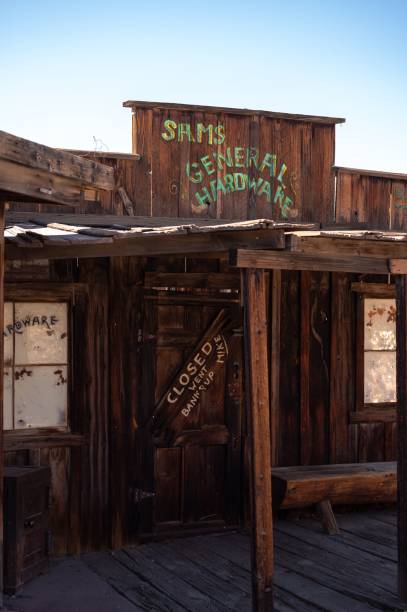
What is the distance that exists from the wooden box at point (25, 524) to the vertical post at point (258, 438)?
6.79ft

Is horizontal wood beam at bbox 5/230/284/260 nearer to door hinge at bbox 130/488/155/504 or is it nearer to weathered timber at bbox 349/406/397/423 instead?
door hinge at bbox 130/488/155/504

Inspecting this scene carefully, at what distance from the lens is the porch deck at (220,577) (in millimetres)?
6578

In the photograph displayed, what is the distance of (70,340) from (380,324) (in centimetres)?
392

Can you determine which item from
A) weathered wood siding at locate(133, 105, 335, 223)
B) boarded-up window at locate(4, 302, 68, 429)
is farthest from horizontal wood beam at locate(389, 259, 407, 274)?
boarded-up window at locate(4, 302, 68, 429)

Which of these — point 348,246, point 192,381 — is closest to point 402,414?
point 348,246

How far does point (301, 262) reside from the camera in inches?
256

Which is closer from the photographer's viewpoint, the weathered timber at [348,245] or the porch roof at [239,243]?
the porch roof at [239,243]

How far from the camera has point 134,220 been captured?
320 inches

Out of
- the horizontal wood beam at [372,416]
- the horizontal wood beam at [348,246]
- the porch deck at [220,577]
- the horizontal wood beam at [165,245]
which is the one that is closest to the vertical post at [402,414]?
the horizontal wood beam at [348,246]

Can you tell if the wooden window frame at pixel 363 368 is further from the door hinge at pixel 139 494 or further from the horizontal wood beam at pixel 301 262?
the door hinge at pixel 139 494

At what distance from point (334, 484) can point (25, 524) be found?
3.35 meters

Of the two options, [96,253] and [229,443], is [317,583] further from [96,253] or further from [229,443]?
[96,253]

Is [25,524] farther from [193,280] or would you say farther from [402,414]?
[402,414]

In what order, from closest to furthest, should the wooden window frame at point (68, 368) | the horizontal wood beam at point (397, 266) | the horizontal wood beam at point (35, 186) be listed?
1. the horizontal wood beam at point (35, 186)
2. the horizontal wood beam at point (397, 266)
3. the wooden window frame at point (68, 368)
